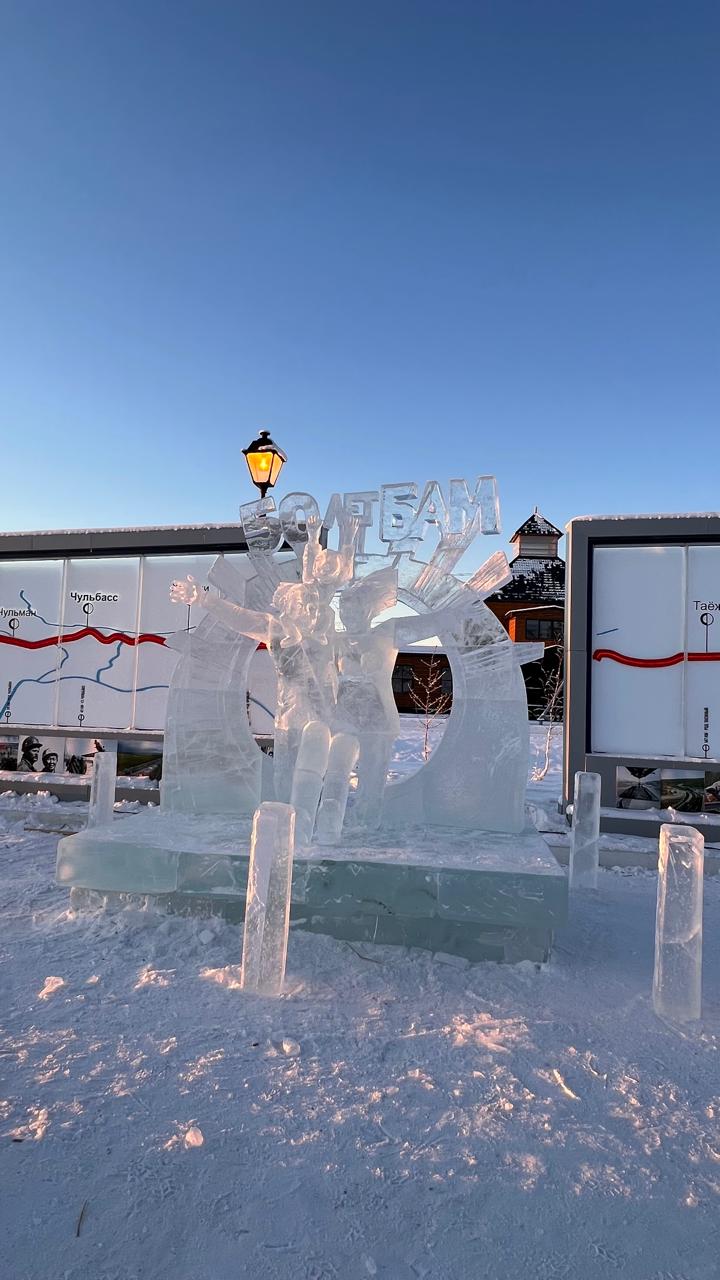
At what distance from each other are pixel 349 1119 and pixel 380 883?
1670 millimetres

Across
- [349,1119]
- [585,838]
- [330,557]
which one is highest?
[330,557]

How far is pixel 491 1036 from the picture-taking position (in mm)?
3176

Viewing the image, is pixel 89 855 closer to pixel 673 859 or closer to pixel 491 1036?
pixel 491 1036

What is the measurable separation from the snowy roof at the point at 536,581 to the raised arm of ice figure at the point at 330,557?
61.8 feet

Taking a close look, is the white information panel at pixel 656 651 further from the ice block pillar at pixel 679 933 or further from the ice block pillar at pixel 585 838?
the ice block pillar at pixel 679 933

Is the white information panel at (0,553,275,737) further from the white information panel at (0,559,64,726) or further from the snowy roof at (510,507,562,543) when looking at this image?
→ the snowy roof at (510,507,562,543)

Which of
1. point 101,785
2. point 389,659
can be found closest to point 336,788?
point 389,659

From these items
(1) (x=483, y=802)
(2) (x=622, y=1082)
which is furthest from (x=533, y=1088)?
(1) (x=483, y=802)

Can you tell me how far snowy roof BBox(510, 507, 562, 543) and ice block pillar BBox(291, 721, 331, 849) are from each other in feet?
75.6

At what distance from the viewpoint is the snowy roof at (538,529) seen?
26.5 m

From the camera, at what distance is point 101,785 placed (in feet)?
23.1

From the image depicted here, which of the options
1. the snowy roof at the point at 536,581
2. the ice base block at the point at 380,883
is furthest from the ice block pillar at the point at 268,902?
the snowy roof at the point at 536,581

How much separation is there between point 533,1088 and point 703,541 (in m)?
6.40

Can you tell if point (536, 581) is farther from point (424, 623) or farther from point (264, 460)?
point (424, 623)
